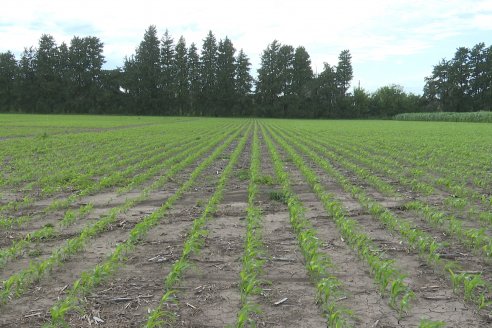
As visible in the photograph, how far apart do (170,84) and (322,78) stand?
32.7 m

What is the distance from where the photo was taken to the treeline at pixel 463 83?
8938 cm

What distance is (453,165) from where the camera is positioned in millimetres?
12492

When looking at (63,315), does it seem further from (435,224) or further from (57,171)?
(57,171)

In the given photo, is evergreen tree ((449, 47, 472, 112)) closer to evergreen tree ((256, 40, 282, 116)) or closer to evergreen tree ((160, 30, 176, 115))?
evergreen tree ((256, 40, 282, 116))

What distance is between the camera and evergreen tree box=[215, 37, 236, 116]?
85.2m

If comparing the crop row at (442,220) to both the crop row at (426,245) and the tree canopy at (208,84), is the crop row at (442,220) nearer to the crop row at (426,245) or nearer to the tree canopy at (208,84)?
the crop row at (426,245)

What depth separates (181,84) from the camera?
8431 cm

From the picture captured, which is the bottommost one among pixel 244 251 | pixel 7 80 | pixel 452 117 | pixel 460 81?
pixel 244 251

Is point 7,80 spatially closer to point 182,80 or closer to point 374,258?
point 182,80

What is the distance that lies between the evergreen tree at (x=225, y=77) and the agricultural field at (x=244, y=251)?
76192mm

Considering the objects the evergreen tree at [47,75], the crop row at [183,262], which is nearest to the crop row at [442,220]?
the crop row at [183,262]

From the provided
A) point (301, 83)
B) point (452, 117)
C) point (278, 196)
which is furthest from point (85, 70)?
point (278, 196)

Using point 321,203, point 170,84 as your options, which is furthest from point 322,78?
point 321,203

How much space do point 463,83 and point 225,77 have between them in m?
54.0
